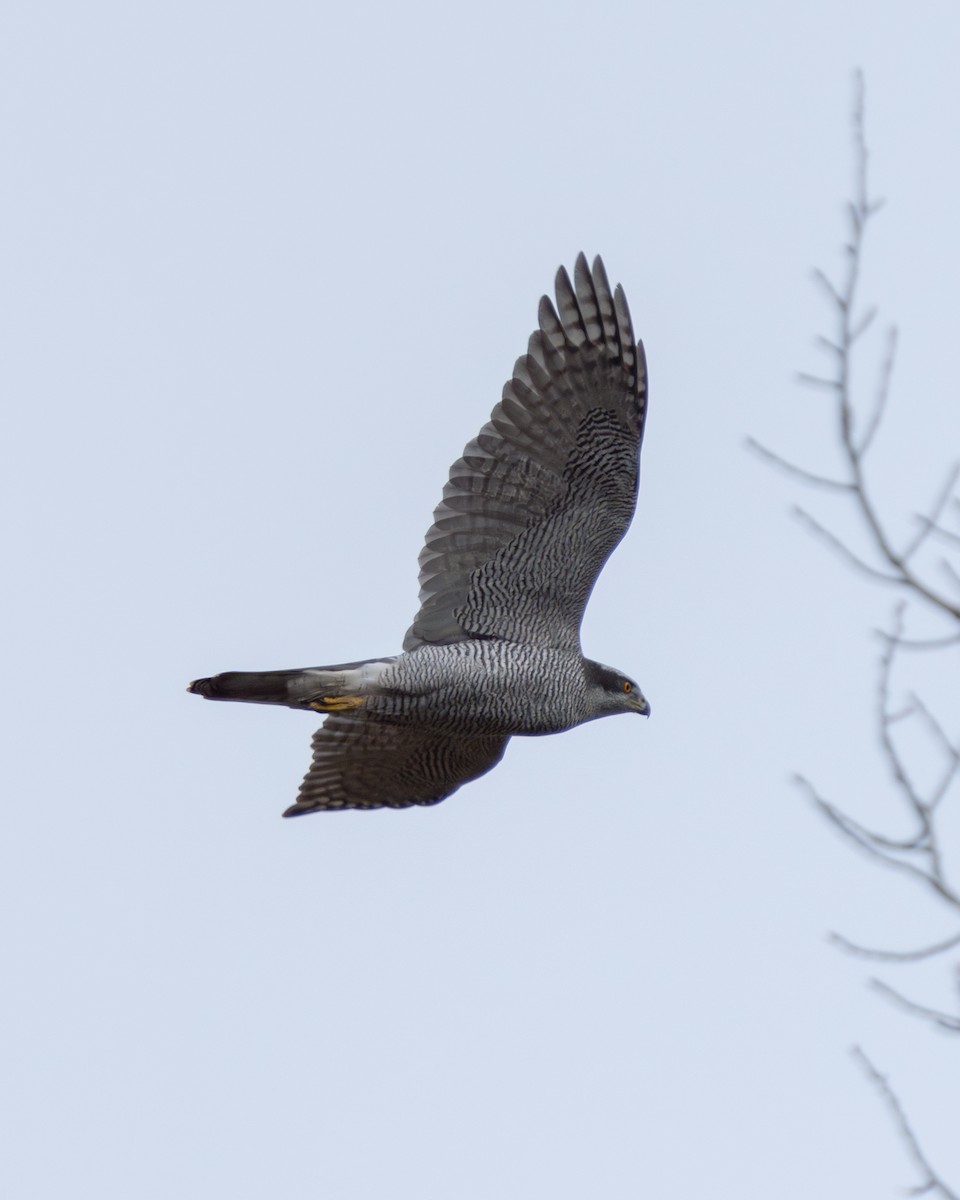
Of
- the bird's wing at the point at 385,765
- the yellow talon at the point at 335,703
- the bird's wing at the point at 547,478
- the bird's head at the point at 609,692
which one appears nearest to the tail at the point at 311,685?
the yellow talon at the point at 335,703

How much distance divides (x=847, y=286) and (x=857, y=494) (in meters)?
0.62

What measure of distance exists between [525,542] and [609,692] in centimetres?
109

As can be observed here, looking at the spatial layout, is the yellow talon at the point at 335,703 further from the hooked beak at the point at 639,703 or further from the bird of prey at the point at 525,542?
the hooked beak at the point at 639,703

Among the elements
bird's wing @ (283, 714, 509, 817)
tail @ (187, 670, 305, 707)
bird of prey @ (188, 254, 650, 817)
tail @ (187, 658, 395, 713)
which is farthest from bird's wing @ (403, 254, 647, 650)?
bird's wing @ (283, 714, 509, 817)

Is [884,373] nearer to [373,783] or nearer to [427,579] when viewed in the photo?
[427,579]

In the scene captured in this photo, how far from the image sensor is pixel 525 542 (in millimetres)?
8820

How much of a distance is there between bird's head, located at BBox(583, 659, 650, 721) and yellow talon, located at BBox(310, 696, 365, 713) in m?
1.31

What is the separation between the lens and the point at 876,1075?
389 cm

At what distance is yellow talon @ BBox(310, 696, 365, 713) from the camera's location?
8.69 m

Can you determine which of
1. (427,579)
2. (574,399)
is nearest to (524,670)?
(427,579)

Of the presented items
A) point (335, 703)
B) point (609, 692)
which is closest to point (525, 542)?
point (609, 692)

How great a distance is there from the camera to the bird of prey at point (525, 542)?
8719 millimetres

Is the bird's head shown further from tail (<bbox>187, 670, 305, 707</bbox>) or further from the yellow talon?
tail (<bbox>187, 670, 305, 707</bbox>)

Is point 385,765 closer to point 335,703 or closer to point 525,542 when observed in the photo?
point 335,703
